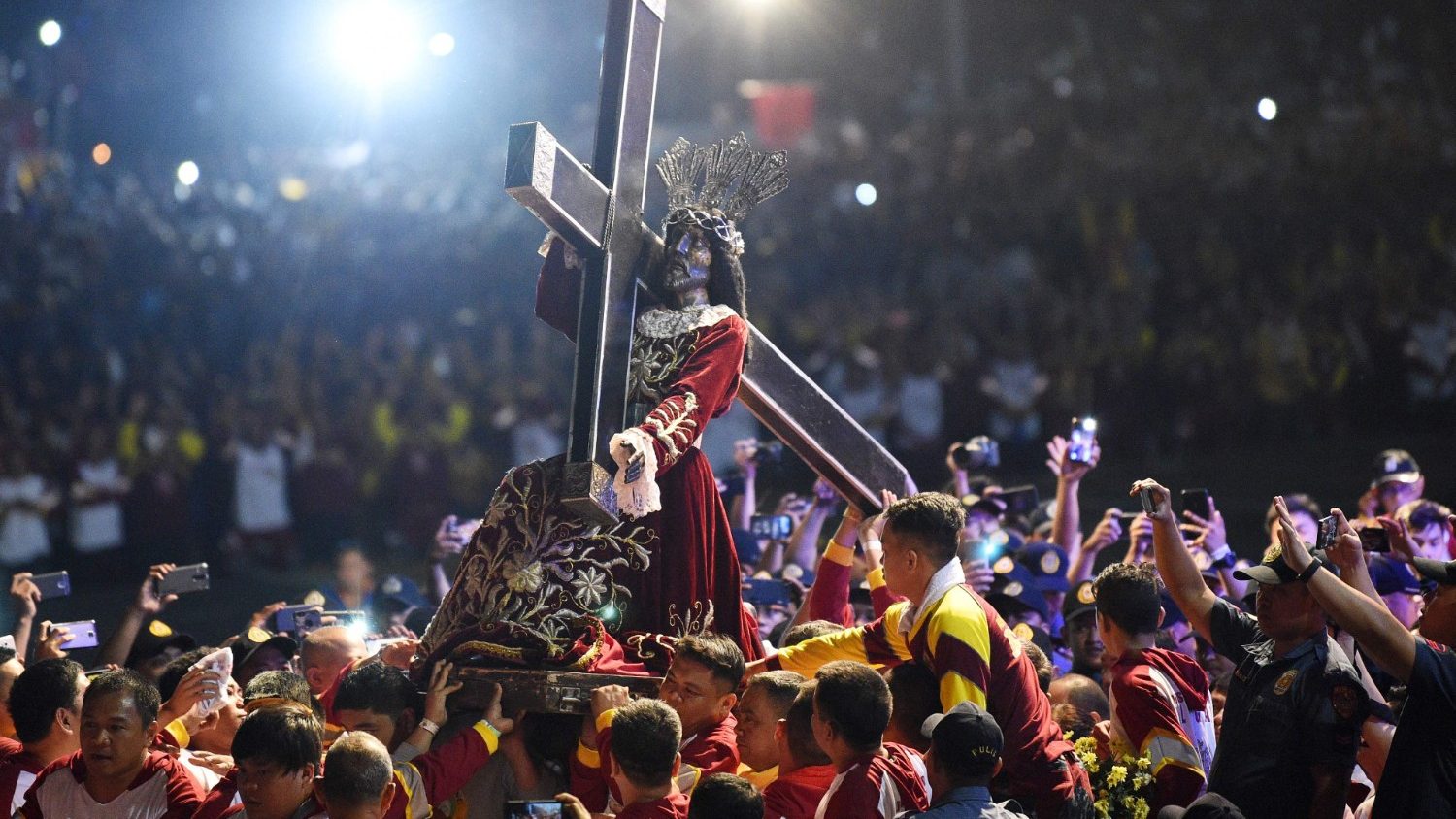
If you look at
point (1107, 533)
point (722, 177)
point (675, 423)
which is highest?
point (722, 177)

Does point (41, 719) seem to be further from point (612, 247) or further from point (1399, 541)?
point (1399, 541)

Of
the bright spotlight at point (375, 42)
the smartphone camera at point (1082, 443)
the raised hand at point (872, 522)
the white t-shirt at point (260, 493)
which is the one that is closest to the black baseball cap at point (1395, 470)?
the smartphone camera at point (1082, 443)

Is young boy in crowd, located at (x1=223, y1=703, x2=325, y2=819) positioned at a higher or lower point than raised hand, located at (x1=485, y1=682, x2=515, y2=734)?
lower

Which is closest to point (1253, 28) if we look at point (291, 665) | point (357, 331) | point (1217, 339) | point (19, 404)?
point (1217, 339)

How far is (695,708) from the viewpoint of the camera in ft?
14.5

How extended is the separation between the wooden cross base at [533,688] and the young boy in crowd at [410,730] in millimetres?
36

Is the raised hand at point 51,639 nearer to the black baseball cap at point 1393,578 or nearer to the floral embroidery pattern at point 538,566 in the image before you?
the floral embroidery pattern at point 538,566

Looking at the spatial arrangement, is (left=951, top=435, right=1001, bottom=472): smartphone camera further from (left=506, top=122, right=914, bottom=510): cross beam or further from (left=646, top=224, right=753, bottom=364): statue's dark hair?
(left=646, top=224, right=753, bottom=364): statue's dark hair

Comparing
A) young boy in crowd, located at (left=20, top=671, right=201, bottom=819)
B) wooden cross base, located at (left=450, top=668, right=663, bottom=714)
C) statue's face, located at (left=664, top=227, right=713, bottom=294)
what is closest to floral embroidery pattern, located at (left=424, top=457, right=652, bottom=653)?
wooden cross base, located at (left=450, top=668, right=663, bottom=714)

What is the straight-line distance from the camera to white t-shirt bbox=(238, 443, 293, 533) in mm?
12625

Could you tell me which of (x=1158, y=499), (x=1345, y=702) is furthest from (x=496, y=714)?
(x=1345, y=702)

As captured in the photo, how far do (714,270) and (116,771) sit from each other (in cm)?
222

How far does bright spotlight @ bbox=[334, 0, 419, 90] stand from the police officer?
12913 mm

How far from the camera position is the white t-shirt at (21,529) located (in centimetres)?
1229
